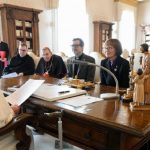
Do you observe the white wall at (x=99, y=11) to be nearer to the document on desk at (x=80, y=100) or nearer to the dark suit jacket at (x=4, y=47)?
the dark suit jacket at (x=4, y=47)

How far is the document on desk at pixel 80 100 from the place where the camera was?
1454mm

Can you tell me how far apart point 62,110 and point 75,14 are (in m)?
5.18

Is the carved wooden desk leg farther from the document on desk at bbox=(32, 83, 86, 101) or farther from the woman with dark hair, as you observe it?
the woman with dark hair

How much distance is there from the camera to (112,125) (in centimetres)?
111

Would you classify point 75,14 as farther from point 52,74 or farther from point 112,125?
point 112,125

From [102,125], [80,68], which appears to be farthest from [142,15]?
[102,125]

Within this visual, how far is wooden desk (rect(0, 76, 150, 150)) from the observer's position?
1107 mm

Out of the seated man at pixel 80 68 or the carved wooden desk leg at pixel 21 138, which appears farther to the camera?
the seated man at pixel 80 68

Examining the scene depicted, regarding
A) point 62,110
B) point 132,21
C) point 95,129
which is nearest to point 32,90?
point 62,110

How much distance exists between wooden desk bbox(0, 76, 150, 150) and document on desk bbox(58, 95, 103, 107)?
0.05m

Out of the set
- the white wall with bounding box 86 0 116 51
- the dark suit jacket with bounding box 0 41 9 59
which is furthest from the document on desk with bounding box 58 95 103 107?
the white wall with bounding box 86 0 116 51

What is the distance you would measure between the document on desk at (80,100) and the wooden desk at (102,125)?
0.05 metres

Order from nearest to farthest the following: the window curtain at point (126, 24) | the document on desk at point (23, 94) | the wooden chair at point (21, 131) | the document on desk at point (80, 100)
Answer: the wooden chair at point (21, 131) < the document on desk at point (80, 100) < the document on desk at point (23, 94) < the window curtain at point (126, 24)

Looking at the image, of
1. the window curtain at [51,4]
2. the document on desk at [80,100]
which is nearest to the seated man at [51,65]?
the document on desk at [80,100]
